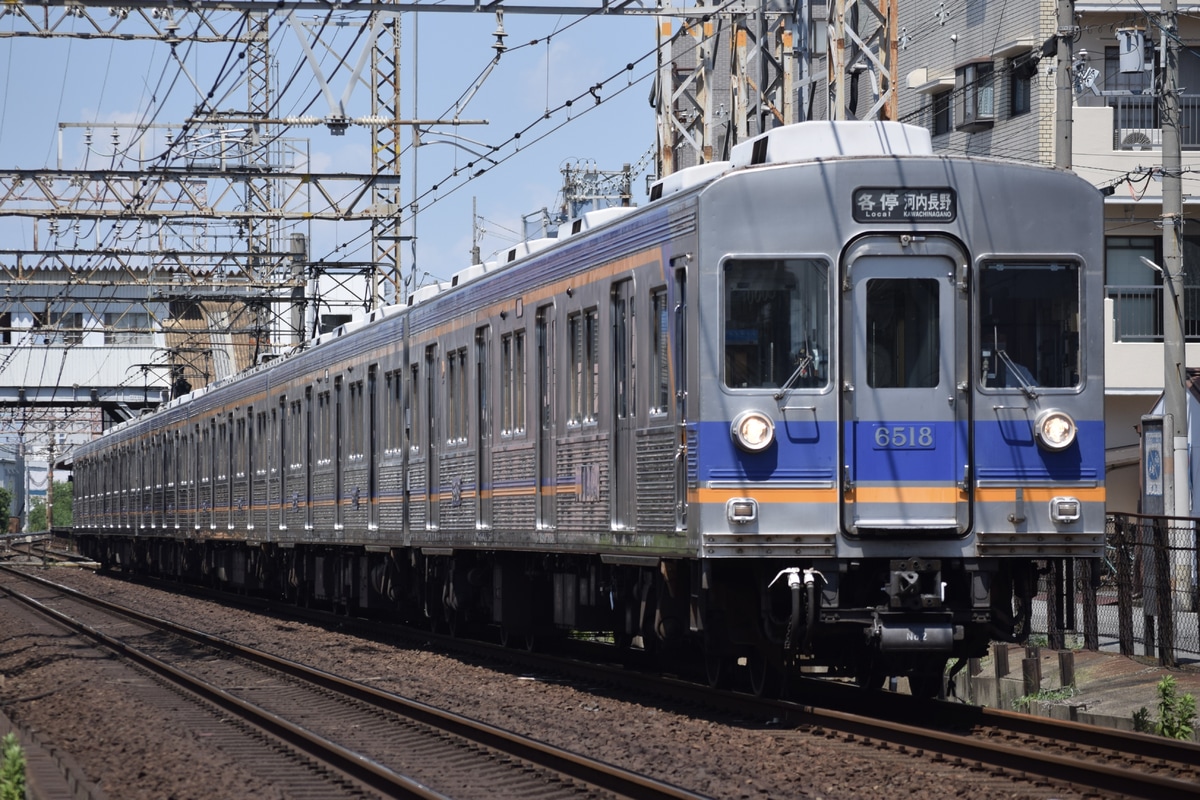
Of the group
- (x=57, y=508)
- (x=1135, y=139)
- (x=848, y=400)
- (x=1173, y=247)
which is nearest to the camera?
(x=848, y=400)

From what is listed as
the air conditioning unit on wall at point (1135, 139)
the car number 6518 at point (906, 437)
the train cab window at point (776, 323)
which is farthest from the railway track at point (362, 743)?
the air conditioning unit on wall at point (1135, 139)

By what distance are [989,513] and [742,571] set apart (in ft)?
4.87

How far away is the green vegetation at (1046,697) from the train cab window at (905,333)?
2624 millimetres

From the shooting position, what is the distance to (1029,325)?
11102 millimetres

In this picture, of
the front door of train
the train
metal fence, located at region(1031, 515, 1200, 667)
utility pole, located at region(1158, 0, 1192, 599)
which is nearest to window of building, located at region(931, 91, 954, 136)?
utility pole, located at region(1158, 0, 1192, 599)

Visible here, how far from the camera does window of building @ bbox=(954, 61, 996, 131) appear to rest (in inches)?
1172

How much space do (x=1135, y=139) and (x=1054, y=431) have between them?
771 inches

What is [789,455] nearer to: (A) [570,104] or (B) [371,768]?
(B) [371,768]

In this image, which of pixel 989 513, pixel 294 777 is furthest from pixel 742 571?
pixel 294 777

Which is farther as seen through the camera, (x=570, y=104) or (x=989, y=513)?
(x=570, y=104)

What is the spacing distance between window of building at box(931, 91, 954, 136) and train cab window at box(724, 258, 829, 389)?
21514mm

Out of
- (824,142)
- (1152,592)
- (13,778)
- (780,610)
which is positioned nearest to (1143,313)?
(1152,592)

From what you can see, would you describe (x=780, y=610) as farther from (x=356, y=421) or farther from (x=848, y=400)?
(x=356, y=421)

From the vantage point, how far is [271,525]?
26547 mm
